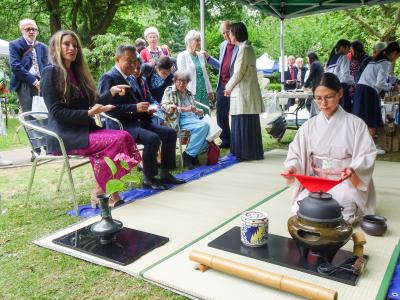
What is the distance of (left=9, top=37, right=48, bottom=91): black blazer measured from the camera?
15.8ft

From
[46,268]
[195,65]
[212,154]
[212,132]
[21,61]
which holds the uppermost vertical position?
[21,61]

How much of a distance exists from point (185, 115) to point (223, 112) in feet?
4.20

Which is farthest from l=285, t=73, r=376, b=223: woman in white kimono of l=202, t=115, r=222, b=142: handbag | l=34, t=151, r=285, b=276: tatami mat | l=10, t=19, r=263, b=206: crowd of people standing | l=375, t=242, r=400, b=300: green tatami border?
l=202, t=115, r=222, b=142: handbag

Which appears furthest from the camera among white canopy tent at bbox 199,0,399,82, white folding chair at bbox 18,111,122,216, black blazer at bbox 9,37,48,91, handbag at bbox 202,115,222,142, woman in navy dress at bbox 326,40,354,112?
white canopy tent at bbox 199,0,399,82

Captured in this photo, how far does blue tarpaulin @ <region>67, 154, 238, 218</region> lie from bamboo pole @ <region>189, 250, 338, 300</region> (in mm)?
1339

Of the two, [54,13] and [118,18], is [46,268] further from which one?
[118,18]

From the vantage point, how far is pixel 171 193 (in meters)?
3.62

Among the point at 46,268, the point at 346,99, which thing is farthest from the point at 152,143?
the point at 346,99

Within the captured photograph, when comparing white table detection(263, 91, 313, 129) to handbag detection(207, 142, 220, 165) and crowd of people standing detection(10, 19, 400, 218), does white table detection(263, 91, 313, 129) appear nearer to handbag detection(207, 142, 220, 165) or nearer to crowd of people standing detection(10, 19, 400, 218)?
crowd of people standing detection(10, 19, 400, 218)

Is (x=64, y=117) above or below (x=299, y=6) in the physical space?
below

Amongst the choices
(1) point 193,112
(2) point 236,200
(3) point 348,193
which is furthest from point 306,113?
(3) point 348,193

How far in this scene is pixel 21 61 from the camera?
4883mm

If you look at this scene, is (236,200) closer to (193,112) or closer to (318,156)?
(318,156)

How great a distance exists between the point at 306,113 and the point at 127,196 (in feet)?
15.9
